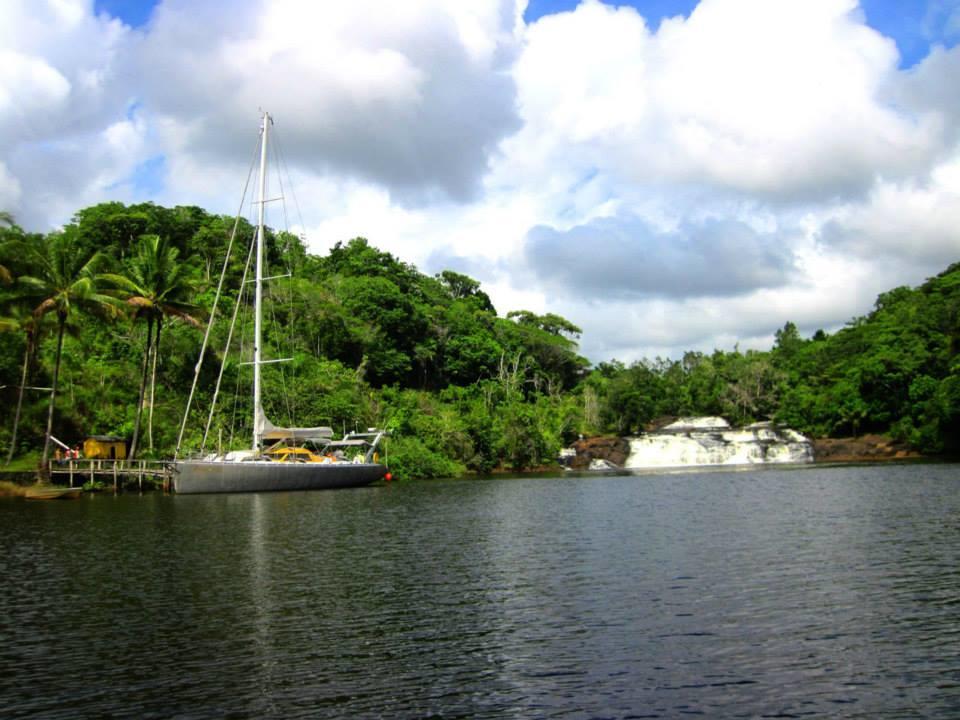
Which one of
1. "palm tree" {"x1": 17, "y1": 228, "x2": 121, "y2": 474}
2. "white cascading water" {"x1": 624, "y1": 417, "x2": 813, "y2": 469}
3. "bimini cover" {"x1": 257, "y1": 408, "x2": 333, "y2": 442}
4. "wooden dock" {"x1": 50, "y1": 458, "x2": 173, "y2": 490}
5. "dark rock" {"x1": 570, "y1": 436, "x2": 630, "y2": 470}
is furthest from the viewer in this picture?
"dark rock" {"x1": 570, "y1": 436, "x2": 630, "y2": 470}

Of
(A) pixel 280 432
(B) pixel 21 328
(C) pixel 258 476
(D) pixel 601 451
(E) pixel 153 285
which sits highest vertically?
(E) pixel 153 285

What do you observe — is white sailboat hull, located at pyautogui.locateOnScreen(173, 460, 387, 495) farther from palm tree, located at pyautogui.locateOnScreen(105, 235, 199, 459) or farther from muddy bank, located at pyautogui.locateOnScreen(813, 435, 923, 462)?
muddy bank, located at pyautogui.locateOnScreen(813, 435, 923, 462)

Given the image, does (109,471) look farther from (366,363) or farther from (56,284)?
(366,363)

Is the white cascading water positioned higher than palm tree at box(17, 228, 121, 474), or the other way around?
palm tree at box(17, 228, 121, 474)

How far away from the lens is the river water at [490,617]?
39.7ft

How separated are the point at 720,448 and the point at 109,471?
59328 millimetres

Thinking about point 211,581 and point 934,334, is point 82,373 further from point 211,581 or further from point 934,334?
point 934,334

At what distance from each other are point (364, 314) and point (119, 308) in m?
36.4

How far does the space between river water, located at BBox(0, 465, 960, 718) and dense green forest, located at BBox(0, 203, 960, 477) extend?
900 inches

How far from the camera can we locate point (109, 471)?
50.0 metres

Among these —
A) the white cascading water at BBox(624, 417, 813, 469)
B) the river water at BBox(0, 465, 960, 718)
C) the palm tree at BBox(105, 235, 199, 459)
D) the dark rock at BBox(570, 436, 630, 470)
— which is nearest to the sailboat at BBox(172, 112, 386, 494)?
the palm tree at BBox(105, 235, 199, 459)

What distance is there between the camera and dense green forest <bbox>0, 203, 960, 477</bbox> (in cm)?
5331

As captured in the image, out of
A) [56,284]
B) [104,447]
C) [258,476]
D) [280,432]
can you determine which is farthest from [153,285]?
[258,476]

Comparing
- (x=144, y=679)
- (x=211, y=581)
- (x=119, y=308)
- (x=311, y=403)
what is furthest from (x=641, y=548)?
(x=311, y=403)
